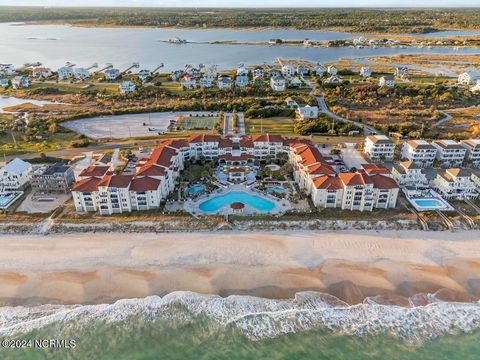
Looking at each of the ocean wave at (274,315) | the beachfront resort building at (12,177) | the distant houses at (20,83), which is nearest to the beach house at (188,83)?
the distant houses at (20,83)

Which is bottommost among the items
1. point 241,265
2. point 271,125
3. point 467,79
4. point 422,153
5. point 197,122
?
point 241,265

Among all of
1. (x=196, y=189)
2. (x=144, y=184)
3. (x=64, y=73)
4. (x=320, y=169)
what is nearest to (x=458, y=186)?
(x=320, y=169)

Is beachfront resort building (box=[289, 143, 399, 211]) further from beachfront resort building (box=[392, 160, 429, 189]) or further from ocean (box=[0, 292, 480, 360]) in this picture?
ocean (box=[0, 292, 480, 360])

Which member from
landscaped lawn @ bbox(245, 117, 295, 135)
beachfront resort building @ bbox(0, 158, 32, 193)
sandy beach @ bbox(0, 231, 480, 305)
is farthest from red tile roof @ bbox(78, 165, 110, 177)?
landscaped lawn @ bbox(245, 117, 295, 135)

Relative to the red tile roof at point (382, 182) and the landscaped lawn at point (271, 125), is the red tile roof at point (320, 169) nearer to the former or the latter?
the red tile roof at point (382, 182)

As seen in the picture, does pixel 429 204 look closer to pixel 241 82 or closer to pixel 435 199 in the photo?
pixel 435 199

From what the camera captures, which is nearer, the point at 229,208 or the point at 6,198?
the point at 229,208

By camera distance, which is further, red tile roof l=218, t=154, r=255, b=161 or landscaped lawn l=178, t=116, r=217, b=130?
landscaped lawn l=178, t=116, r=217, b=130
